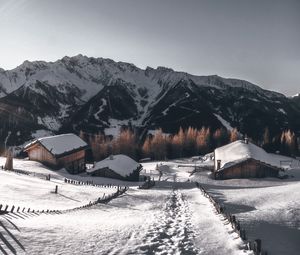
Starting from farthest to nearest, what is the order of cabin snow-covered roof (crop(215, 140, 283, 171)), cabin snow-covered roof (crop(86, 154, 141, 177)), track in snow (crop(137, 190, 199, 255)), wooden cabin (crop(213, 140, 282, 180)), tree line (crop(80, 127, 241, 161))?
tree line (crop(80, 127, 241, 161))
cabin snow-covered roof (crop(86, 154, 141, 177))
cabin snow-covered roof (crop(215, 140, 283, 171))
wooden cabin (crop(213, 140, 282, 180))
track in snow (crop(137, 190, 199, 255))

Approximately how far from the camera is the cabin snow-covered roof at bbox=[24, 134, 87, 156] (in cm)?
7769

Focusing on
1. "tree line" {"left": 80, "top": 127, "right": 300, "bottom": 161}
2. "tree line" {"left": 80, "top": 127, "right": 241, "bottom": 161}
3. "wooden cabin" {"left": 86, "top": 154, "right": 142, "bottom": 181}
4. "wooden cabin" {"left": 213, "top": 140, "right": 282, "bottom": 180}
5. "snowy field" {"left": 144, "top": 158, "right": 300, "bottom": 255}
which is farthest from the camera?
"tree line" {"left": 80, "top": 127, "right": 300, "bottom": 161}

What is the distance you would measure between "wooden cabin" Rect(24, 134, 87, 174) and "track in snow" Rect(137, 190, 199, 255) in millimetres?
54884

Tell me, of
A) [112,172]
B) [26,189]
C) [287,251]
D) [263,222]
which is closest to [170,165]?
[112,172]

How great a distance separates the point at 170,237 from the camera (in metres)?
19.3

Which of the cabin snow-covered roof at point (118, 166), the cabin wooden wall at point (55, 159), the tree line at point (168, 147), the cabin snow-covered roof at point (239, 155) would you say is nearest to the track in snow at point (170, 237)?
the cabin snow-covered roof at point (239, 155)

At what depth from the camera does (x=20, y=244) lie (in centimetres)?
1508

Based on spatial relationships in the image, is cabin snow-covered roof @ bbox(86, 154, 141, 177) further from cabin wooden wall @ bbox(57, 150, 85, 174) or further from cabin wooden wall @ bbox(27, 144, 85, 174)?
cabin wooden wall @ bbox(27, 144, 85, 174)

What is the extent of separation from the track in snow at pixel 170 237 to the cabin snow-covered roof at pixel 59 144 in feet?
181

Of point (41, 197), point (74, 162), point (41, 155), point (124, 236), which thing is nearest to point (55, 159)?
point (41, 155)

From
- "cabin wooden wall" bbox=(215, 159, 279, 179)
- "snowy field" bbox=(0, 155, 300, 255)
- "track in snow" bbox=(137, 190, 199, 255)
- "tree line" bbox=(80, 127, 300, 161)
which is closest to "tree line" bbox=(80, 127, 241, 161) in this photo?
"tree line" bbox=(80, 127, 300, 161)

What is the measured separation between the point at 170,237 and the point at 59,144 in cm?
6516

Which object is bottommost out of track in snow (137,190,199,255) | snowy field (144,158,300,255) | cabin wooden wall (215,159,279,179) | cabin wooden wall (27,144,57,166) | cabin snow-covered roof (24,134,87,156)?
snowy field (144,158,300,255)

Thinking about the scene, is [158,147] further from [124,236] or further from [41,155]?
[124,236]
